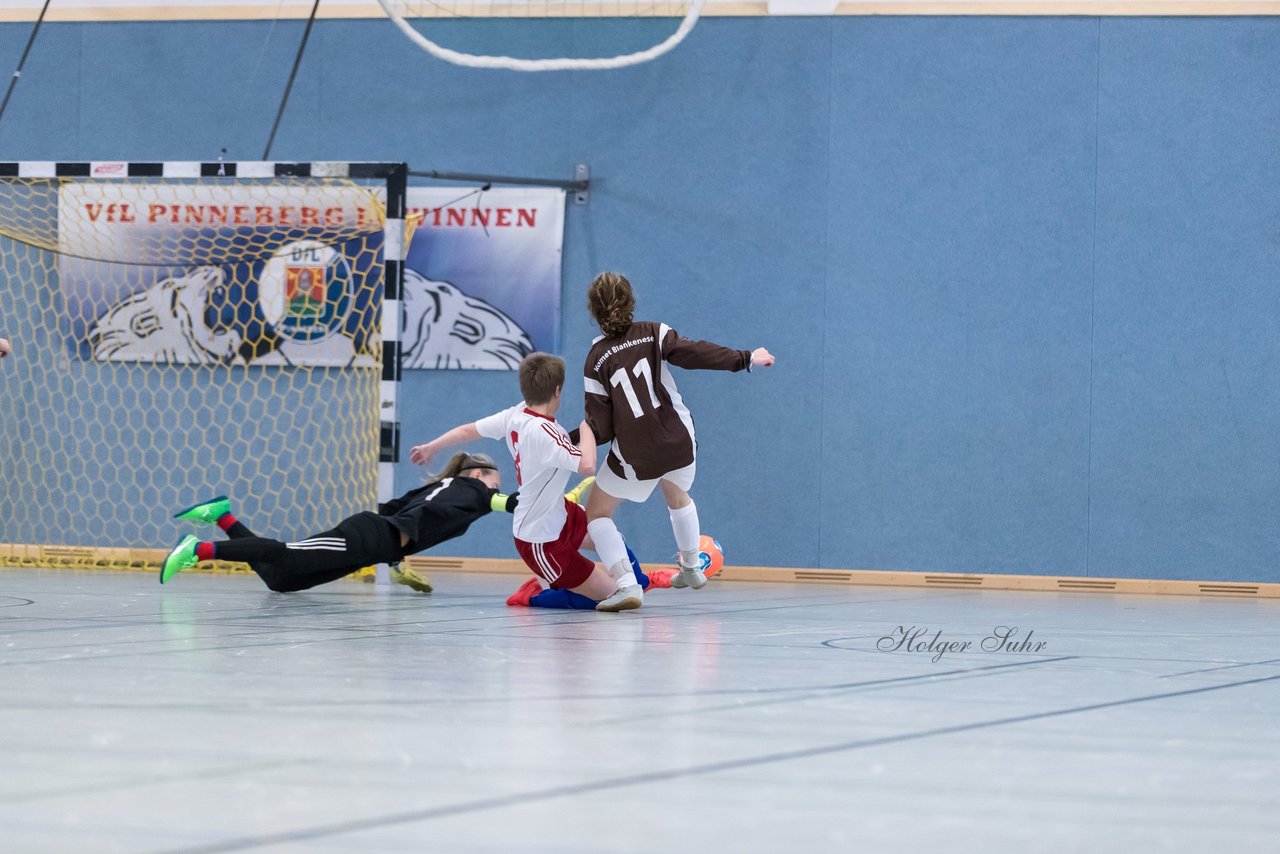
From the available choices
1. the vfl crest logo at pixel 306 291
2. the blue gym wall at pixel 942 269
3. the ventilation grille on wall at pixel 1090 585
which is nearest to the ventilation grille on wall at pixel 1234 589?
the blue gym wall at pixel 942 269

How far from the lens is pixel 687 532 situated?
5.39 m

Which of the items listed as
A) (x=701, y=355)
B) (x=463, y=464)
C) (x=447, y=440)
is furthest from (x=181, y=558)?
(x=701, y=355)

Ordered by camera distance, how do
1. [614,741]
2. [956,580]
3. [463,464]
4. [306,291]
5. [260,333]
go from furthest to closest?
[260,333] < [306,291] < [956,580] < [463,464] < [614,741]

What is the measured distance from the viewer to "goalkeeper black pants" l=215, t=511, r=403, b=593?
204 inches

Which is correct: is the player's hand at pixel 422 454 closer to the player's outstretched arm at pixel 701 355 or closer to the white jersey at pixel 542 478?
the white jersey at pixel 542 478

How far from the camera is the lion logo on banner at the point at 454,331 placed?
324 inches

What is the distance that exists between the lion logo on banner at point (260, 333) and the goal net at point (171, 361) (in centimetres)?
1

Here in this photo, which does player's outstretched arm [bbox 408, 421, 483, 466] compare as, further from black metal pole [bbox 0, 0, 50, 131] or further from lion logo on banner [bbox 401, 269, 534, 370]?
black metal pole [bbox 0, 0, 50, 131]

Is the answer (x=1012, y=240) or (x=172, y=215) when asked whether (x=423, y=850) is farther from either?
(x=172, y=215)

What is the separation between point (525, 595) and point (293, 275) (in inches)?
146

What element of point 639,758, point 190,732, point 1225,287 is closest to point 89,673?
point 190,732

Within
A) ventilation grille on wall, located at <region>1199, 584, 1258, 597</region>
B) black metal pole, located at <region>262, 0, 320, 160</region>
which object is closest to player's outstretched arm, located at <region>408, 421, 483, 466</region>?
black metal pole, located at <region>262, 0, 320, 160</region>

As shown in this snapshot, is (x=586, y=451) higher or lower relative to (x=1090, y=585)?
higher

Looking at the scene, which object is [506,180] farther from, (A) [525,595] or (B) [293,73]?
(A) [525,595]
